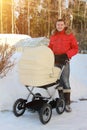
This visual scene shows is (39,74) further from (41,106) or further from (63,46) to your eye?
(63,46)

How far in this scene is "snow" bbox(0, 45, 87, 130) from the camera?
602 cm

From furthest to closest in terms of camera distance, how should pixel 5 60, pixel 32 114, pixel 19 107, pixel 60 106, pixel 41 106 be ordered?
pixel 5 60
pixel 60 106
pixel 32 114
pixel 19 107
pixel 41 106

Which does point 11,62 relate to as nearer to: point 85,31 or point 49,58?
point 49,58

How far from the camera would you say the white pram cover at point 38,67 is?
6250 mm

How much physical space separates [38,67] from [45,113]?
29.2 inches

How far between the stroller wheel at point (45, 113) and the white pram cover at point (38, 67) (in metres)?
0.37

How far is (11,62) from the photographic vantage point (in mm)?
8281

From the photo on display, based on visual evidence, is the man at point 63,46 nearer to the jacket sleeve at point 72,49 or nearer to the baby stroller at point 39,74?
the jacket sleeve at point 72,49

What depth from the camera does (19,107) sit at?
6.51 meters

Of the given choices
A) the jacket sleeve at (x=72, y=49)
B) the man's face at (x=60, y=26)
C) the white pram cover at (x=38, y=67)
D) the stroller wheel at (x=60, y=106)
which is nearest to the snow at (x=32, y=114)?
the stroller wheel at (x=60, y=106)

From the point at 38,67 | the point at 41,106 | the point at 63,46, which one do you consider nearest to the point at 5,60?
the point at 63,46

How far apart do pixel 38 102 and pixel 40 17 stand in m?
14.5

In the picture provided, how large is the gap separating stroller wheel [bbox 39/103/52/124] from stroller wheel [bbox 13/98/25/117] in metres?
0.48

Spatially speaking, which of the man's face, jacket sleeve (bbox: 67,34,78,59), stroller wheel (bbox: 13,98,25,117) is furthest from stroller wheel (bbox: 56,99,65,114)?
the man's face
